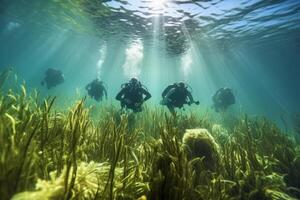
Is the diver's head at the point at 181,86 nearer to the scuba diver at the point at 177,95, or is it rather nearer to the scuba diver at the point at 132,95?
the scuba diver at the point at 177,95

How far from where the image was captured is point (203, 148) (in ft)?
18.8

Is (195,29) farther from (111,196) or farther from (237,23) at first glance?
(111,196)

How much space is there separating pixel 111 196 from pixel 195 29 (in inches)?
927

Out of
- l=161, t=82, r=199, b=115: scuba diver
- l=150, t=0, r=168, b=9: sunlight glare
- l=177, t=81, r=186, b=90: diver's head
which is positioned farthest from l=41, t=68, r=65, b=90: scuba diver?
l=177, t=81, r=186, b=90: diver's head

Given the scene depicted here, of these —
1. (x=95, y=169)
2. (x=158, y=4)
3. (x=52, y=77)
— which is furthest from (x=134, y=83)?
(x=158, y=4)

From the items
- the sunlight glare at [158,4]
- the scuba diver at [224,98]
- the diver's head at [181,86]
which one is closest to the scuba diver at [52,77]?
the sunlight glare at [158,4]

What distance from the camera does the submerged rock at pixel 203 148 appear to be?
560cm

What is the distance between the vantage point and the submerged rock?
560 centimetres

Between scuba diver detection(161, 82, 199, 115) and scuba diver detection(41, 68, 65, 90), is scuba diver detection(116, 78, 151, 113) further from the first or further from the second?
scuba diver detection(41, 68, 65, 90)

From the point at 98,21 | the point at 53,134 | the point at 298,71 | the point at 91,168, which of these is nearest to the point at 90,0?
the point at 98,21

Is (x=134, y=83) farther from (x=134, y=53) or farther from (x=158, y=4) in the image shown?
(x=134, y=53)

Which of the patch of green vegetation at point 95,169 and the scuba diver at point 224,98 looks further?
the scuba diver at point 224,98

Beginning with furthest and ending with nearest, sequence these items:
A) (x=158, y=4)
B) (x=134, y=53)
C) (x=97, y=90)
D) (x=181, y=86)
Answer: (x=134, y=53) < (x=158, y=4) < (x=97, y=90) < (x=181, y=86)

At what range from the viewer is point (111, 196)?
2967 millimetres
